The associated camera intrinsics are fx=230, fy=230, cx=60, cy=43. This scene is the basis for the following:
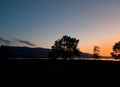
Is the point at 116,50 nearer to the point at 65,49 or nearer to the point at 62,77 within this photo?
the point at 65,49

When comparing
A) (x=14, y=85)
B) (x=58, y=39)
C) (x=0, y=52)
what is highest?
(x=58, y=39)

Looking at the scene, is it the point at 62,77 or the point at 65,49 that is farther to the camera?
the point at 65,49

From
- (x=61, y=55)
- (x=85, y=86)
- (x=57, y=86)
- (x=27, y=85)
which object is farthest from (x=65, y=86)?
(x=61, y=55)

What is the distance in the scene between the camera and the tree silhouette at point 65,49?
115 m

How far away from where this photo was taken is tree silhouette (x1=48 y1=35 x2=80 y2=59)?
114688mm

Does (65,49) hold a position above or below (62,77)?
above

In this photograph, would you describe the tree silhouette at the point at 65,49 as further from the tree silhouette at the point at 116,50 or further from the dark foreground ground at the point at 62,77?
the dark foreground ground at the point at 62,77

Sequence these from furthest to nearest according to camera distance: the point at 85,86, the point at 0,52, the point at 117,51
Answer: the point at 117,51 → the point at 0,52 → the point at 85,86

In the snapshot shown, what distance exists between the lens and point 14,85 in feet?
77.1

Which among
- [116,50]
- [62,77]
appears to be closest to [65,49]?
[116,50]

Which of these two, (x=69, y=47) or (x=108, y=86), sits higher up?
(x=69, y=47)

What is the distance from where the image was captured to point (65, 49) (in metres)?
115

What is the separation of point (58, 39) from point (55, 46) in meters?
4.45

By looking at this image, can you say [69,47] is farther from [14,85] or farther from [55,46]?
[14,85]
